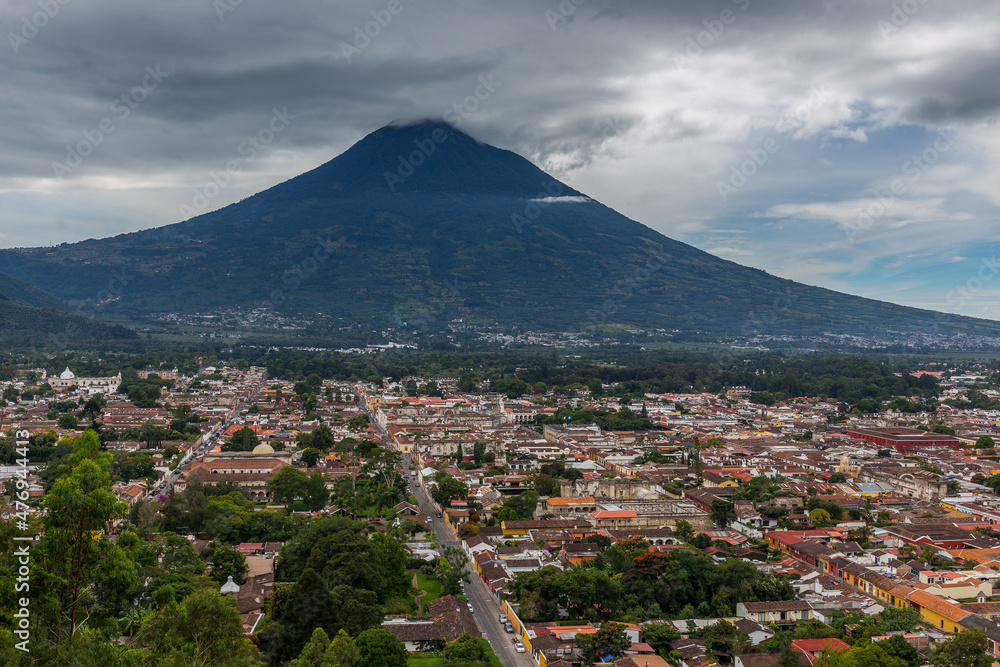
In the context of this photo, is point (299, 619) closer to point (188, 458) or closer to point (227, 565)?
point (227, 565)

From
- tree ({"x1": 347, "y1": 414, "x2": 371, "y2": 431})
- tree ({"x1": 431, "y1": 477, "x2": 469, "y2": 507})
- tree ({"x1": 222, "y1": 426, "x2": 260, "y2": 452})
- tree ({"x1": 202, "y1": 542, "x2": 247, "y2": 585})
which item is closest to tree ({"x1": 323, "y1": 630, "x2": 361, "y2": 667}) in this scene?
tree ({"x1": 202, "y1": 542, "x2": 247, "y2": 585})

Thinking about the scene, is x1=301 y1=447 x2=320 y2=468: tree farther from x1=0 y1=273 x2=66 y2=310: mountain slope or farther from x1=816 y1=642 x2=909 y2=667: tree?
x1=0 y1=273 x2=66 y2=310: mountain slope

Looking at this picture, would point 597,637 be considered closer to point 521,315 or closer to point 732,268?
point 521,315

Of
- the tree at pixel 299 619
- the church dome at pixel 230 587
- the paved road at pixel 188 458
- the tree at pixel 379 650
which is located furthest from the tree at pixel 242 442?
the tree at pixel 379 650

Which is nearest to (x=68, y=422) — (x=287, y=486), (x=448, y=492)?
(x=287, y=486)

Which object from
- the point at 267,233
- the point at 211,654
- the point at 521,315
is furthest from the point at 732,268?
the point at 211,654

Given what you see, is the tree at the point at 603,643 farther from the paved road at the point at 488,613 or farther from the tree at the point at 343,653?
the tree at the point at 343,653
